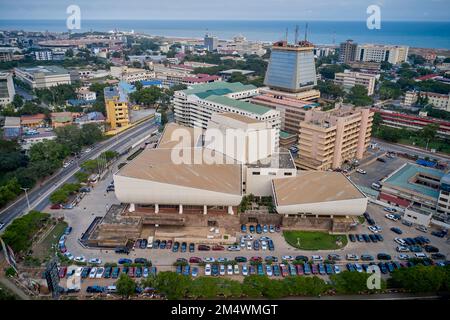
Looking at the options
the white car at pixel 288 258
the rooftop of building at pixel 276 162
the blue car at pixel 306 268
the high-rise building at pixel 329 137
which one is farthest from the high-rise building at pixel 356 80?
the blue car at pixel 306 268

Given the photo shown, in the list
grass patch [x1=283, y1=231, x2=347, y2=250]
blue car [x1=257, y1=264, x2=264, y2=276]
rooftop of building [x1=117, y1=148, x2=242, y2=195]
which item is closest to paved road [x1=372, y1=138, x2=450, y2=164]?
grass patch [x1=283, y1=231, x2=347, y2=250]

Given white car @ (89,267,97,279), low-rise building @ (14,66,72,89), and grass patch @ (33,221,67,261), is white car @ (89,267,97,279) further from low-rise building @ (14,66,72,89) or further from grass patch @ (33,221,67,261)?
low-rise building @ (14,66,72,89)

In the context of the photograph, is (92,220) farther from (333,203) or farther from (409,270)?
(409,270)

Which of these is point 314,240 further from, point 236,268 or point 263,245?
point 236,268

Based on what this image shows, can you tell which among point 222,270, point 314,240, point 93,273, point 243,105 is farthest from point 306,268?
point 243,105
